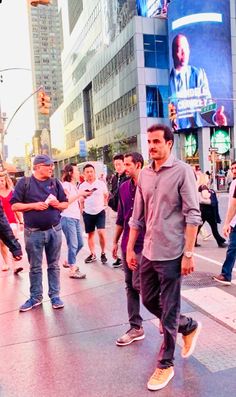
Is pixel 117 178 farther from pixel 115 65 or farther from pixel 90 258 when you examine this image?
pixel 115 65

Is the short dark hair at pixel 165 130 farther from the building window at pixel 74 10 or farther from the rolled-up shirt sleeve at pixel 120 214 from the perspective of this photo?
the building window at pixel 74 10

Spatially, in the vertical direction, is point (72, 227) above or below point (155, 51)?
below

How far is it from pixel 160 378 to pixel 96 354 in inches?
32.6

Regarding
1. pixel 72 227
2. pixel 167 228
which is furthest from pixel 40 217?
pixel 167 228

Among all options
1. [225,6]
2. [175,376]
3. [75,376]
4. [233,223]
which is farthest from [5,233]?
[225,6]

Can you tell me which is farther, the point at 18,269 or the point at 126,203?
the point at 18,269

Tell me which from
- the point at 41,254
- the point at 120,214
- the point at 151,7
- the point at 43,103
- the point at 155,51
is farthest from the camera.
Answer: the point at 151,7

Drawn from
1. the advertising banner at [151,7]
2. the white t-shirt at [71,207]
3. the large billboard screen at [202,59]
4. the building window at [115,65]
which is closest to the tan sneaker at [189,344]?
the white t-shirt at [71,207]

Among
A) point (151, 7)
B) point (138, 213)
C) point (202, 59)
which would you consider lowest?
point (138, 213)

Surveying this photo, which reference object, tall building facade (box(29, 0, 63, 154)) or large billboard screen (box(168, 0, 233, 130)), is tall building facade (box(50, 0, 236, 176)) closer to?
large billboard screen (box(168, 0, 233, 130))

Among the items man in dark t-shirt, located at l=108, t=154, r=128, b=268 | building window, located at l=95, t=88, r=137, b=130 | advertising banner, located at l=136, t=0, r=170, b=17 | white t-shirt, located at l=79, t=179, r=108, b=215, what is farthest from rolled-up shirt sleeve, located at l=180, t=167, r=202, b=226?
advertising banner, located at l=136, t=0, r=170, b=17

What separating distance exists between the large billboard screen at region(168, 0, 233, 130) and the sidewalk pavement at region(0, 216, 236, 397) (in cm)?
3706

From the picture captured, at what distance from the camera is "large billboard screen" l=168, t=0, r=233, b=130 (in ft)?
134

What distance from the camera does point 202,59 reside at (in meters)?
41.2
